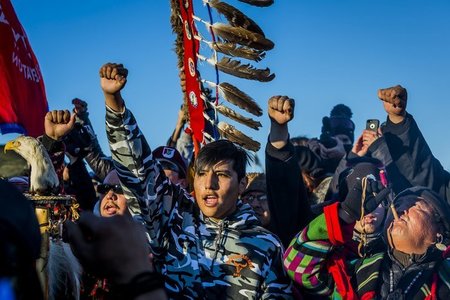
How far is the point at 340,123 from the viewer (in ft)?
23.6

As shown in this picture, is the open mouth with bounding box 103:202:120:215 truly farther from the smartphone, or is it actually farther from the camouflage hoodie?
the smartphone

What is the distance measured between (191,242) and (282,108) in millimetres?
810

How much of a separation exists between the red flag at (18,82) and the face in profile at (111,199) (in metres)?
0.94

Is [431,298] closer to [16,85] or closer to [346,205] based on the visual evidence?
[346,205]

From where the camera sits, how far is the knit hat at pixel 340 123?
718 centimetres

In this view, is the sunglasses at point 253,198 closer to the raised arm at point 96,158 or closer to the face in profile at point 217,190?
the face in profile at point 217,190

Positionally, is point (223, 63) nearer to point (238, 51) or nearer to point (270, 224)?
point (238, 51)

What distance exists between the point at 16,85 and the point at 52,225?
7.83ft

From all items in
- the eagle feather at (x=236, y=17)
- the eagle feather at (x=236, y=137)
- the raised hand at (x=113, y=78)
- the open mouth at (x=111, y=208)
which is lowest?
the open mouth at (x=111, y=208)

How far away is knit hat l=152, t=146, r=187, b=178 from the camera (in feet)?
16.5

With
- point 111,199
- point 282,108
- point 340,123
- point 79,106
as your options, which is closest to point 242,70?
point 282,108

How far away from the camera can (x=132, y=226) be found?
1.50m

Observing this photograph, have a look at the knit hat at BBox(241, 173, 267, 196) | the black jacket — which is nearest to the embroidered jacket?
the black jacket

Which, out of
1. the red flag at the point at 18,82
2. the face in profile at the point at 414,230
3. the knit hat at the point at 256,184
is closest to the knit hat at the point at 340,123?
the knit hat at the point at 256,184
